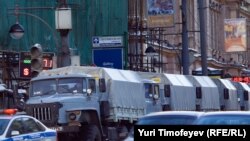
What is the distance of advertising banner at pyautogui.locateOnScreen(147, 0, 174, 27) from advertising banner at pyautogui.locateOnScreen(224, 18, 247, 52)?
1269 centimetres

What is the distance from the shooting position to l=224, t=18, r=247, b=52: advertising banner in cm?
5206

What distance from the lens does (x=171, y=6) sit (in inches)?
1571

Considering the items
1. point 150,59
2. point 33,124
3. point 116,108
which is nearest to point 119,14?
point 150,59

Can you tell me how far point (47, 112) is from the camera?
82.6 feet

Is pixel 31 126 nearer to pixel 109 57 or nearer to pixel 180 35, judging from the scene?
pixel 109 57

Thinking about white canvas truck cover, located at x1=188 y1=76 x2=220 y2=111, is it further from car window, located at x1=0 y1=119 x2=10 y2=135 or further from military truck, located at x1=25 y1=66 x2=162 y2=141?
car window, located at x1=0 y1=119 x2=10 y2=135

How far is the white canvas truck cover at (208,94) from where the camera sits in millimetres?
41469

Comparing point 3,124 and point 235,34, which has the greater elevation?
point 235,34

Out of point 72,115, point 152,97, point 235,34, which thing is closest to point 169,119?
point 72,115

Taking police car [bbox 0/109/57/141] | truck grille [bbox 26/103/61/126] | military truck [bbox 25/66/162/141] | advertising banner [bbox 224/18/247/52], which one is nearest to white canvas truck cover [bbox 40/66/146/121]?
military truck [bbox 25/66/162/141]

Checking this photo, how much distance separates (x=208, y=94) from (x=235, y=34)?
10519mm

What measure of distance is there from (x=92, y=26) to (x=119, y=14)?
254 centimetres

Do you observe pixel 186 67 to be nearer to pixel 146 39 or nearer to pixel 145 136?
pixel 146 39

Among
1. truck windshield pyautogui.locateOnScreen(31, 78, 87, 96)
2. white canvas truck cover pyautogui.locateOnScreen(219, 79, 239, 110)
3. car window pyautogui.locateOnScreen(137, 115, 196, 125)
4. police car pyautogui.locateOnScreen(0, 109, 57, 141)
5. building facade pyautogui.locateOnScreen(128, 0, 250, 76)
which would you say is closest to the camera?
car window pyautogui.locateOnScreen(137, 115, 196, 125)
